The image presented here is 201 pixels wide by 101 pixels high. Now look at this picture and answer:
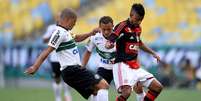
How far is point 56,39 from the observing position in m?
11.1

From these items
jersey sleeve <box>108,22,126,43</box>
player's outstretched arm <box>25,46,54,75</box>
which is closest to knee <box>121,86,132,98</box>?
jersey sleeve <box>108,22,126,43</box>

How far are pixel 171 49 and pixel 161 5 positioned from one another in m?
1.69

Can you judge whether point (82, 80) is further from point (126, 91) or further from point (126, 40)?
point (126, 40)

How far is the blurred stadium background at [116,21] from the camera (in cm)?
2317

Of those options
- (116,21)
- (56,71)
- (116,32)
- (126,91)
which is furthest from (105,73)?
(116,21)

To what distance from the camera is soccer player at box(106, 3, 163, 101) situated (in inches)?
464

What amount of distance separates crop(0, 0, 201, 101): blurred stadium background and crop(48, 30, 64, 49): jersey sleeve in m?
10.7

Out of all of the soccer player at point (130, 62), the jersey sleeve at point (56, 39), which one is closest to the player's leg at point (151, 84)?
the soccer player at point (130, 62)

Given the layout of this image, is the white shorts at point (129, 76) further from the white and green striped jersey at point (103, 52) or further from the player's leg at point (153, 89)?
the white and green striped jersey at point (103, 52)

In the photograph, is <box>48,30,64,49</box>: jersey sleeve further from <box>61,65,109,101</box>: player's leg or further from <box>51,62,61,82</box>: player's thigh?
<box>51,62,61,82</box>: player's thigh

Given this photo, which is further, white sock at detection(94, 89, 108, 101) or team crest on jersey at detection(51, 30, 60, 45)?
white sock at detection(94, 89, 108, 101)

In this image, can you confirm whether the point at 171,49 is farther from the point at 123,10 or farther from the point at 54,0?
the point at 54,0

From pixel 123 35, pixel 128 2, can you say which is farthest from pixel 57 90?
pixel 128 2

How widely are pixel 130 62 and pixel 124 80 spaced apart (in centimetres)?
34
